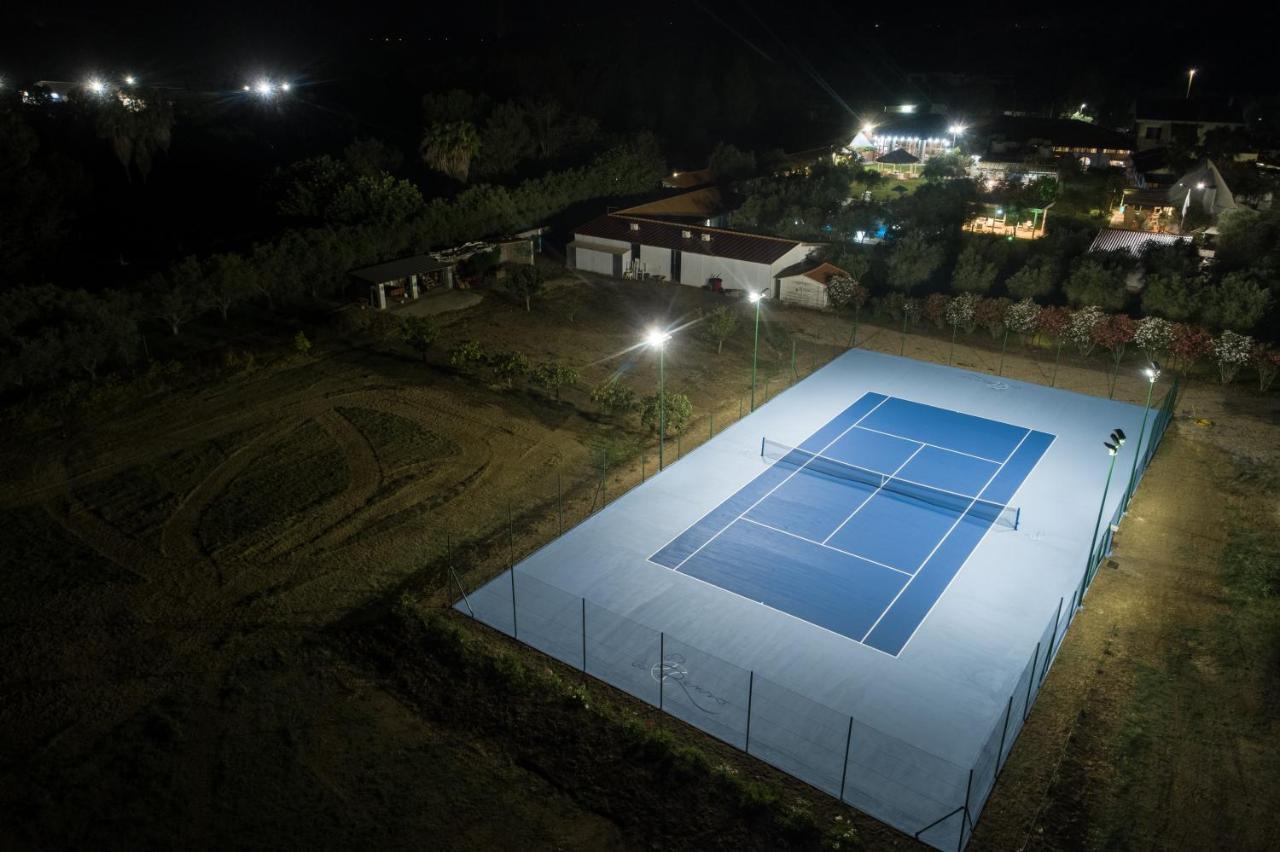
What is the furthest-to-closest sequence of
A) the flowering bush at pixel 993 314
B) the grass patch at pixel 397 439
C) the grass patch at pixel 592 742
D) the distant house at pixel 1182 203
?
the distant house at pixel 1182 203 < the flowering bush at pixel 993 314 < the grass patch at pixel 397 439 < the grass patch at pixel 592 742

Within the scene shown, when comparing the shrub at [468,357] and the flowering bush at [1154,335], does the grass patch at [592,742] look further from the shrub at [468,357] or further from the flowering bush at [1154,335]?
the flowering bush at [1154,335]

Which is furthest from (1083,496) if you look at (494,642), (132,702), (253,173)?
(253,173)

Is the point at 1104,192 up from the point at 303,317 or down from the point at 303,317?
up

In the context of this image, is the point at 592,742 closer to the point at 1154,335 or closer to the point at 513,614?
the point at 513,614

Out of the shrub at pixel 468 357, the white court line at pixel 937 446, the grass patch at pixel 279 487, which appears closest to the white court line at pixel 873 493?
the white court line at pixel 937 446

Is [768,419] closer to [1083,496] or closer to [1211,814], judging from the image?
[1083,496]
